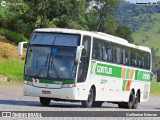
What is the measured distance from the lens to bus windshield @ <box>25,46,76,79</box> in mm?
25391

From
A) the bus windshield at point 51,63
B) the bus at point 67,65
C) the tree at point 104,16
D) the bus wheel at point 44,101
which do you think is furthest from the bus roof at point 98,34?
the tree at point 104,16

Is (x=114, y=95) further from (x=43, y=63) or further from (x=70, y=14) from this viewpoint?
Result: (x=70, y=14)

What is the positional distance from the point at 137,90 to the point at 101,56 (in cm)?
660

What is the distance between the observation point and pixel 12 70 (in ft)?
192

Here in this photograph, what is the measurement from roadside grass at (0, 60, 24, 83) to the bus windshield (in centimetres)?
3096

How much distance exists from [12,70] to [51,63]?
33.5m

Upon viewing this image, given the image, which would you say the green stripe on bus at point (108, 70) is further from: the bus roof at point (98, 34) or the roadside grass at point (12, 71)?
the roadside grass at point (12, 71)

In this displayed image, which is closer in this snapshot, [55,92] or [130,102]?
[55,92]

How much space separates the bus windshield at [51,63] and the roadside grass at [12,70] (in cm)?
3096

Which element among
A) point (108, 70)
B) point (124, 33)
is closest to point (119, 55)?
point (108, 70)

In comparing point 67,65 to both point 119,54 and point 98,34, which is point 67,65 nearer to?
point 98,34

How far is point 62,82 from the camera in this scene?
25312 millimetres

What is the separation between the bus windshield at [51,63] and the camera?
25.4 metres

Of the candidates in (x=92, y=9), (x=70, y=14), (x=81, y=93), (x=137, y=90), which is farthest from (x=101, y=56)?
Answer: (x=92, y=9)
